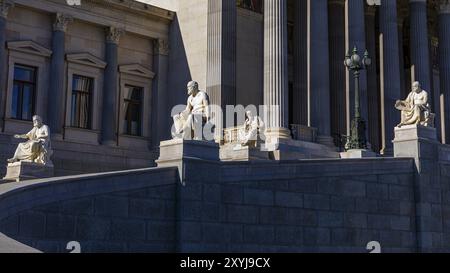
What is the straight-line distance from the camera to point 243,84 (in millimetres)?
37875

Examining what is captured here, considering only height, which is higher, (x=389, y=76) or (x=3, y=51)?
(x=389, y=76)

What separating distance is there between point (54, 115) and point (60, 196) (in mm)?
18479

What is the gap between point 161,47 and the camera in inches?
1547

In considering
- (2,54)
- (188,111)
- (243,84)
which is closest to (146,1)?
(243,84)

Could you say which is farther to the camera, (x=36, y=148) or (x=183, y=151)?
(x=36, y=148)

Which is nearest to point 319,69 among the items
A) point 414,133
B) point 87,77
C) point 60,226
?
point 87,77

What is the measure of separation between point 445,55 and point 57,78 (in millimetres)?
23192

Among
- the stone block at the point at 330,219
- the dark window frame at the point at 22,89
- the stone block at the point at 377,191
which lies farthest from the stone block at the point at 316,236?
the dark window frame at the point at 22,89

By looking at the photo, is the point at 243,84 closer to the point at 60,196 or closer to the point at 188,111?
the point at 188,111

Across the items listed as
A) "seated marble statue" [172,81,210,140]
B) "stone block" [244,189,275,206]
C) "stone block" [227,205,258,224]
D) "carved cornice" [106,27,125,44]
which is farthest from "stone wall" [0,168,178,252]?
"carved cornice" [106,27,125,44]

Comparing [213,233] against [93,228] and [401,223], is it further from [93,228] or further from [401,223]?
[401,223]

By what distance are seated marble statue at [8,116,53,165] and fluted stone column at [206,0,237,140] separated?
10.8 metres

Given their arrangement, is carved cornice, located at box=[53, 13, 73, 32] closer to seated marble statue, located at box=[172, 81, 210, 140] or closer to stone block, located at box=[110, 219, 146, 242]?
seated marble statue, located at box=[172, 81, 210, 140]

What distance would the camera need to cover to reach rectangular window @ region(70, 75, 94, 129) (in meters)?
36.0
